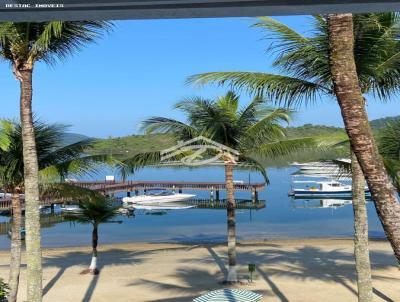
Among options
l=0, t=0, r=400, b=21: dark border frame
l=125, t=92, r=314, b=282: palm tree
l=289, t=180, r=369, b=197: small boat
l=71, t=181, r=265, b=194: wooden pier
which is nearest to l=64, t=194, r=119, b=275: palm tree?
l=125, t=92, r=314, b=282: palm tree

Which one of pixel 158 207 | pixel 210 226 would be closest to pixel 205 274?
pixel 210 226

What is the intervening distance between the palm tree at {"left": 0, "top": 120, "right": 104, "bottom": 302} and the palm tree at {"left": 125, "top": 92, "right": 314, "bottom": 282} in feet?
10.7

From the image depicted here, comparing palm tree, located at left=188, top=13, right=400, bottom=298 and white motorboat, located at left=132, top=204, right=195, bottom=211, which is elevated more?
palm tree, located at left=188, top=13, right=400, bottom=298

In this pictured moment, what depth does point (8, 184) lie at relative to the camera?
13.2 meters

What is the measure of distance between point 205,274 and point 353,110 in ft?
53.2

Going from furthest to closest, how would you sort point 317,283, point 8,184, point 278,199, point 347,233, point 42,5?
point 278,199 < point 347,233 < point 317,283 < point 8,184 < point 42,5

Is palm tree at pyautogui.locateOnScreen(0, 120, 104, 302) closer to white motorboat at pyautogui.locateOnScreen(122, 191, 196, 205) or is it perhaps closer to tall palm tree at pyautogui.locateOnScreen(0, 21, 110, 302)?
tall palm tree at pyautogui.locateOnScreen(0, 21, 110, 302)

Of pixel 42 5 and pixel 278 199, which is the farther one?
pixel 278 199

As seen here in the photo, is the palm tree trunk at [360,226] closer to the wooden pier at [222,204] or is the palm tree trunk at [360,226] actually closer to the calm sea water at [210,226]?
the calm sea water at [210,226]

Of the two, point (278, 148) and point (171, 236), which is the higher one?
point (278, 148)

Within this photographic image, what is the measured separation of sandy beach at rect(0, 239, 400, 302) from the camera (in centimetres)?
1602

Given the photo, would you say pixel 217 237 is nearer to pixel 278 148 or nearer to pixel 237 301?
pixel 278 148

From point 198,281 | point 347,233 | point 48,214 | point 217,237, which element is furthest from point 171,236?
point 198,281

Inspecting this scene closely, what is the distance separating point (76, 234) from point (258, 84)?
3660 centimetres
